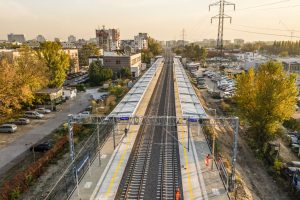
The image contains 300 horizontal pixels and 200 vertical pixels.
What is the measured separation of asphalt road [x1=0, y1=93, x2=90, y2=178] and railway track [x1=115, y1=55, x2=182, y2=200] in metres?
13.5

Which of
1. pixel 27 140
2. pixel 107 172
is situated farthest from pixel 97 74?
pixel 107 172

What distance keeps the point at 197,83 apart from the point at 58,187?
209 feet

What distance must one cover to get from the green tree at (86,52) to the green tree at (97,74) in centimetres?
3213

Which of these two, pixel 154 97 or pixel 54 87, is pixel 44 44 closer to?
pixel 54 87

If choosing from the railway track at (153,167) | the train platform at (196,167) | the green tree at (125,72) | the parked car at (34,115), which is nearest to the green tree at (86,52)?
the green tree at (125,72)

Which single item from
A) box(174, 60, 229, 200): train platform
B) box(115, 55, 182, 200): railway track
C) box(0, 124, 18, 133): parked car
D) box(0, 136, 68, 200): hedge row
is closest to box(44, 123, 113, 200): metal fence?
box(0, 136, 68, 200): hedge row

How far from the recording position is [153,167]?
27.4 metres

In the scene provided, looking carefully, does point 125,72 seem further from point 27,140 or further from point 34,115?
point 27,140

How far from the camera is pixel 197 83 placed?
82.6 metres

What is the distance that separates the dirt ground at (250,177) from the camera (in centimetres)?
2489

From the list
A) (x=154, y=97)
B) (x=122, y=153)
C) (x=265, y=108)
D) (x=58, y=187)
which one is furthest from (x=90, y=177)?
(x=154, y=97)

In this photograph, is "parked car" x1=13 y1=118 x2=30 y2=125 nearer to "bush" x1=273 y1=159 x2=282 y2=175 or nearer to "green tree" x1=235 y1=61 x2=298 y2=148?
"green tree" x1=235 y1=61 x2=298 y2=148

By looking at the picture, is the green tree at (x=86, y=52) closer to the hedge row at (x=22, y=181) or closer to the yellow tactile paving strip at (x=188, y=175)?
the yellow tactile paving strip at (x=188, y=175)

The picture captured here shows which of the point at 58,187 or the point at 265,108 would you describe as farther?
the point at 265,108
